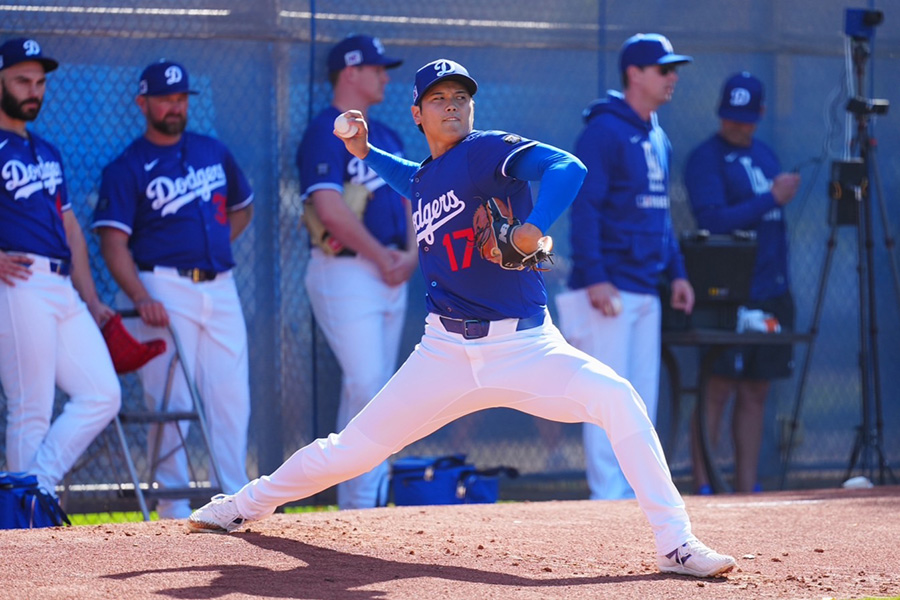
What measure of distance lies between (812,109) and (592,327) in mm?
2832

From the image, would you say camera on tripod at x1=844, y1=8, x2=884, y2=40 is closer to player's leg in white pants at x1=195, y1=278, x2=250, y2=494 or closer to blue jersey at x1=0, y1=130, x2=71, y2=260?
player's leg in white pants at x1=195, y1=278, x2=250, y2=494

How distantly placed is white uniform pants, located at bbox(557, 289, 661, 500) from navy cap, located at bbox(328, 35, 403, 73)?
5.94ft

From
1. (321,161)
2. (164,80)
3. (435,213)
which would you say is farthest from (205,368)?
(435,213)

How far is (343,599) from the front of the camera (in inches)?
163

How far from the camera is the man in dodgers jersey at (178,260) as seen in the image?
7.46 meters

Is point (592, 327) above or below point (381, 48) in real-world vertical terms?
below

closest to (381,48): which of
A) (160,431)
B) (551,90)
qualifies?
(551,90)

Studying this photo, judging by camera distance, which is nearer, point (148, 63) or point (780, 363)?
point (148, 63)

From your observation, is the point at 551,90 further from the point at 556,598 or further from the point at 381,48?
the point at 556,598

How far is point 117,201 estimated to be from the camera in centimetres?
744

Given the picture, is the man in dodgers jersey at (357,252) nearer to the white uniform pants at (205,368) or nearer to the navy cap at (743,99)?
the white uniform pants at (205,368)

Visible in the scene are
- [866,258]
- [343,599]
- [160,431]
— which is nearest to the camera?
[343,599]

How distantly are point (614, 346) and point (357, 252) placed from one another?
5.40 ft

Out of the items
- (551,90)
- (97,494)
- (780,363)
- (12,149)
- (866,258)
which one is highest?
(551,90)
